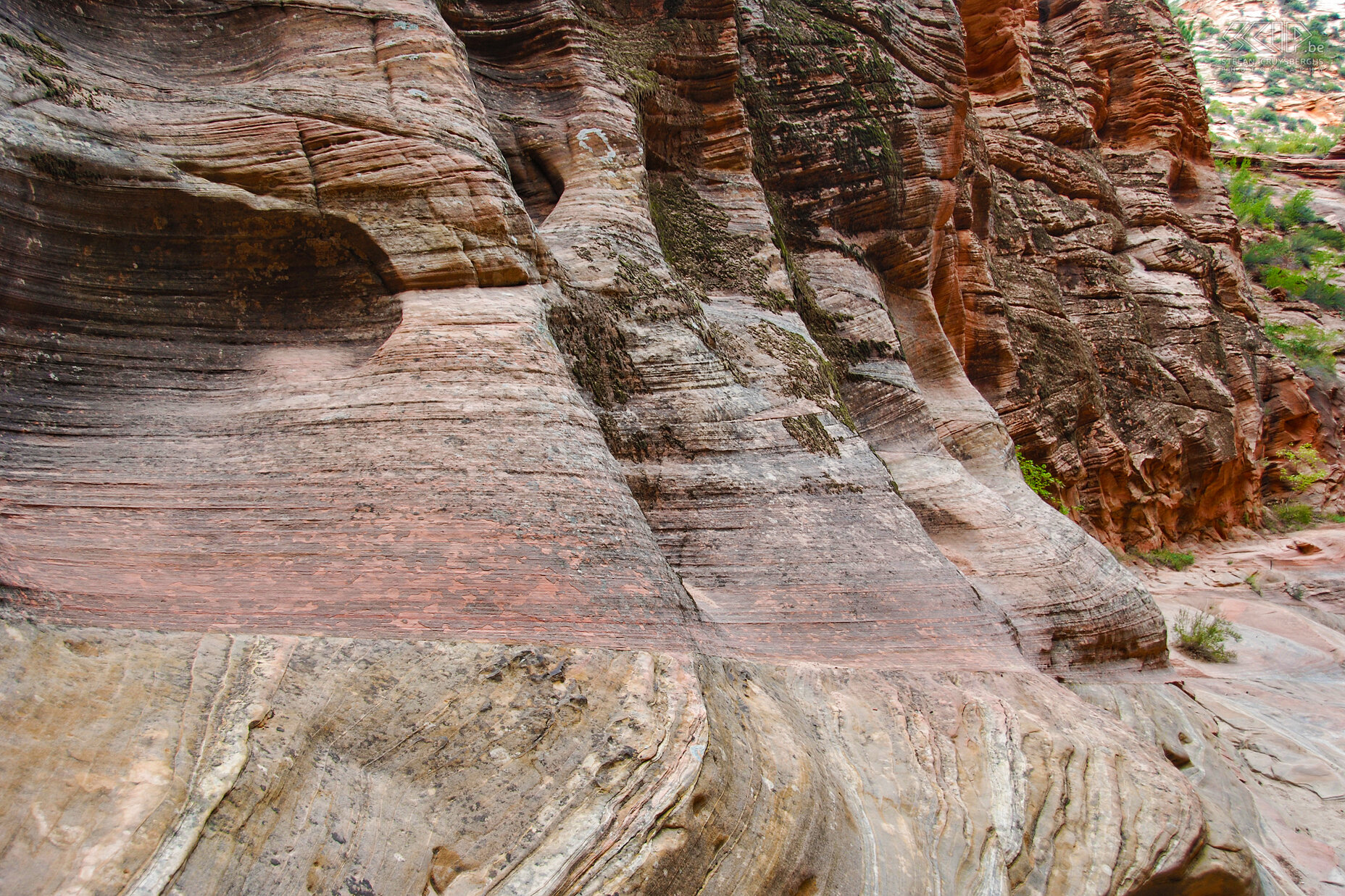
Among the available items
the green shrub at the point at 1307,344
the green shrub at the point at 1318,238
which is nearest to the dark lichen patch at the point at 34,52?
the green shrub at the point at 1307,344

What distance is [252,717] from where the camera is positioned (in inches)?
81.0

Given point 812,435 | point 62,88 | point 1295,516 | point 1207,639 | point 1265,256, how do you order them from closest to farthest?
point 62,88 → point 812,435 → point 1207,639 → point 1295,516 → point 1265,256

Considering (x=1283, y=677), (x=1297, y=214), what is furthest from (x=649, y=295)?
(x=1297, y=214)

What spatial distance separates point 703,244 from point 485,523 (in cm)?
407

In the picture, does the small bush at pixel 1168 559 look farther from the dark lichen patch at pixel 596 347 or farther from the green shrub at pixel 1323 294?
the green shrub at pixel 1323 294

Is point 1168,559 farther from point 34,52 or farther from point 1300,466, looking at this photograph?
point 34,52

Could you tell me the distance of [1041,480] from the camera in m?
10.2

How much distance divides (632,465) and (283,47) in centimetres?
309

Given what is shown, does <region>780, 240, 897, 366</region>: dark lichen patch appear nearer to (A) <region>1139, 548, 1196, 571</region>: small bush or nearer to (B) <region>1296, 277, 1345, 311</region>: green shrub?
(A) <region>1139, 548, 1196, 571</region>: small bush

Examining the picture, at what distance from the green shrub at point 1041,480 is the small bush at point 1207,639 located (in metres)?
2.03

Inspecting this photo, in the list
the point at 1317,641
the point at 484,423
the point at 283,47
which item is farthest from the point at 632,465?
the point at 1317,641

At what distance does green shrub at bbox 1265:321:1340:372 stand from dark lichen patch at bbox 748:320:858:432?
661 inches

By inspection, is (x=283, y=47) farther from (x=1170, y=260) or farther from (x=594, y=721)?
(x=1170, y=260)

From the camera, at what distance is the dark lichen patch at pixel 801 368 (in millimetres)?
5020
